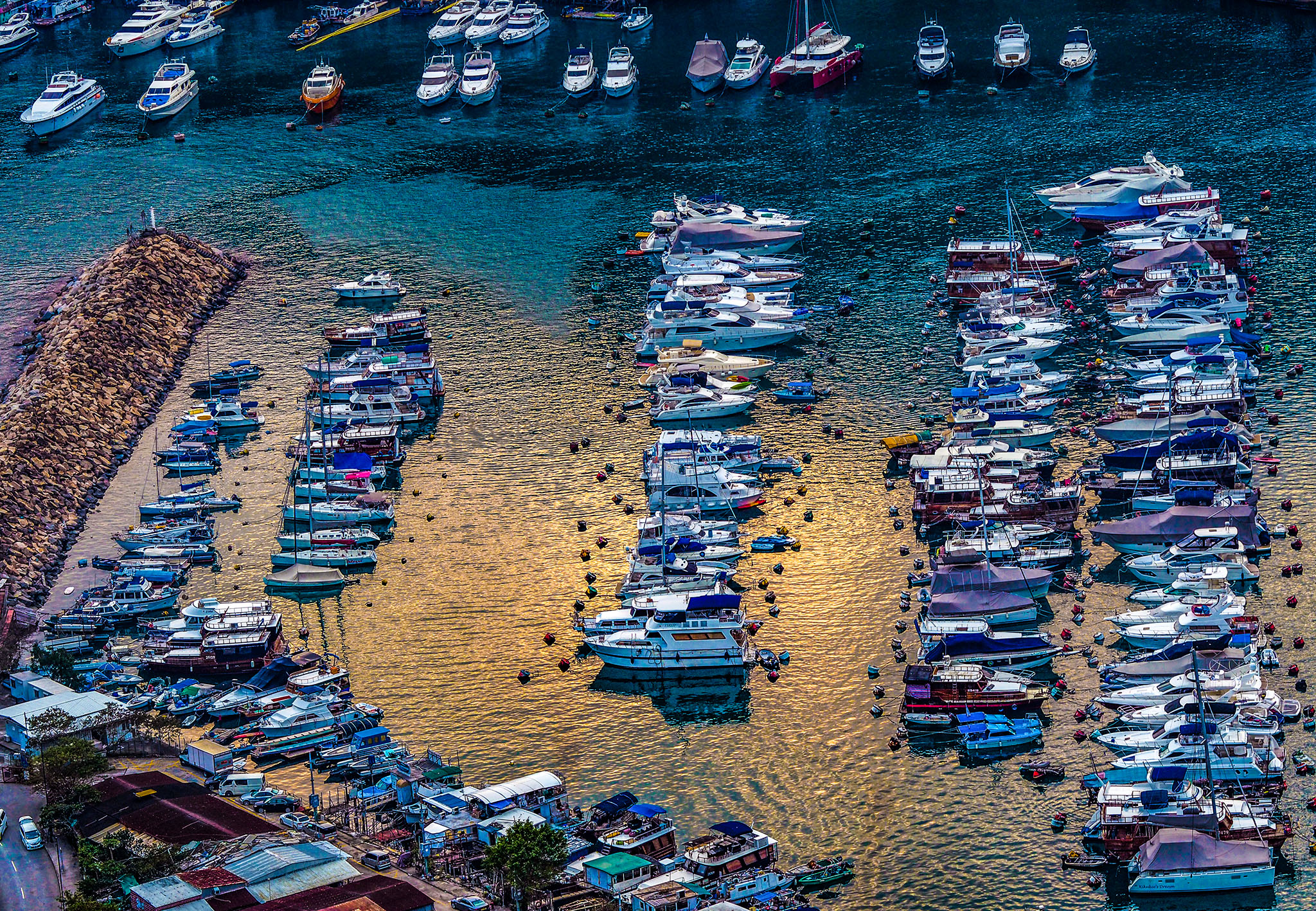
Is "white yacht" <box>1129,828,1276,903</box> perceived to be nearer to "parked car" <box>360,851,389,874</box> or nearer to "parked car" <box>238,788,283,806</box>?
"parked car" <box>360,851,389,874</box>

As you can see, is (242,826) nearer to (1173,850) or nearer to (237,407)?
(1173,850)

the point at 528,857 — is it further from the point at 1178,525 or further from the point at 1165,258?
the point at 1165,258

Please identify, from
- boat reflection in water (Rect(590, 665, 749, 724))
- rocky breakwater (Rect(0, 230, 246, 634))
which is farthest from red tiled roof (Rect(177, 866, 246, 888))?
rocky breakwater (Rect(0, 230, 246, 634))

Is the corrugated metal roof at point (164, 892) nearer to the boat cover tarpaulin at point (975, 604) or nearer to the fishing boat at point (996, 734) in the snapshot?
→ the fishing boat at point (996, 734)

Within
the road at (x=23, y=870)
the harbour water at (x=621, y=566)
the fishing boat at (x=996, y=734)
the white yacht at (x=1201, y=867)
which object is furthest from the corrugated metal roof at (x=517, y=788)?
the white yacht at (x=1201, y=867)

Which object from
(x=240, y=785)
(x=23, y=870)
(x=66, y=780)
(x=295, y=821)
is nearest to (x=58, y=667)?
(x=66, y=780)

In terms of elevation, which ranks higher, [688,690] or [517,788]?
[517,788]
